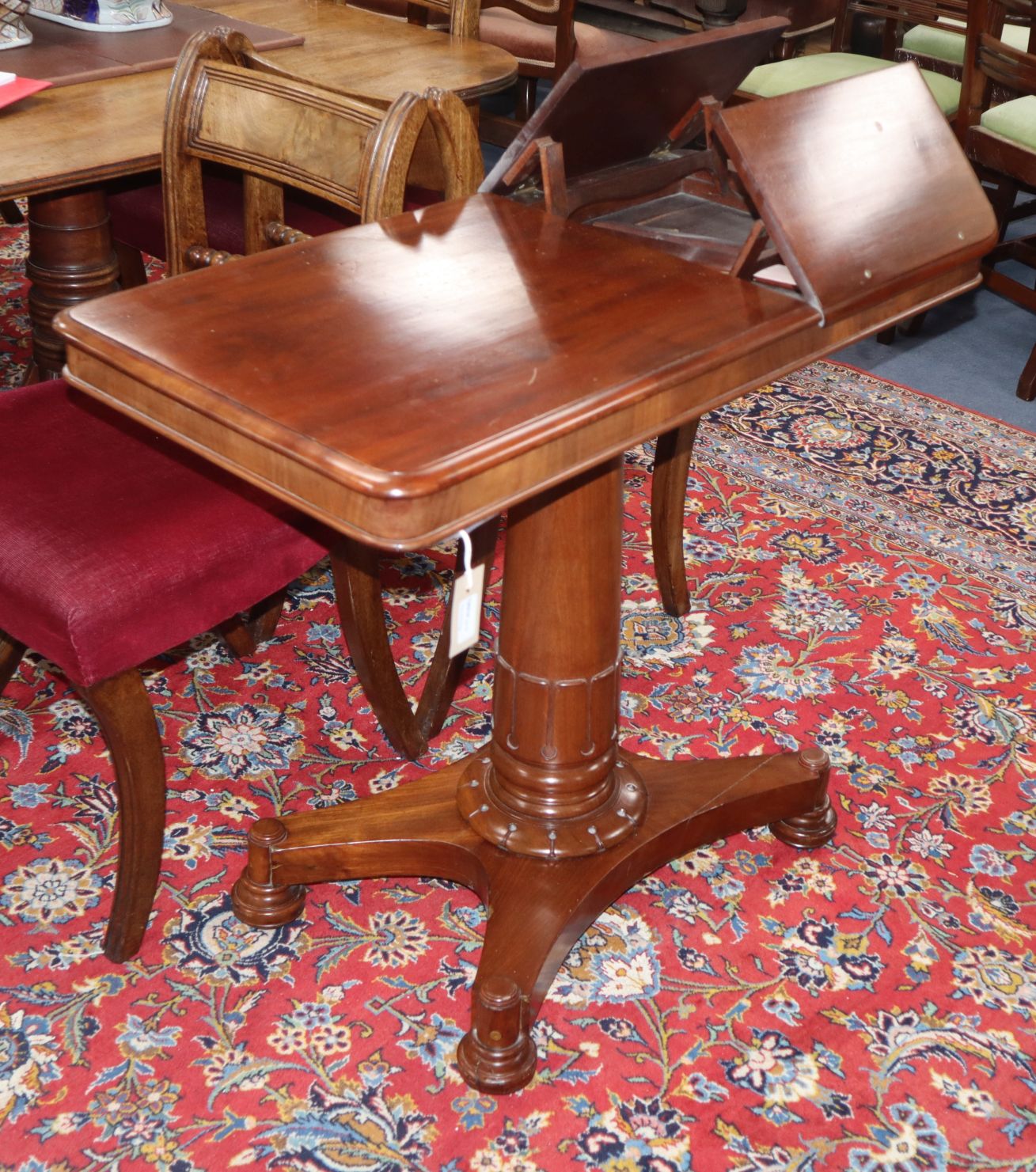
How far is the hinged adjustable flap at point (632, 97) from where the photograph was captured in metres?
1.33

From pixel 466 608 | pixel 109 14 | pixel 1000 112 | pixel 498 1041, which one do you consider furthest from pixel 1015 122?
pixel 498 1041

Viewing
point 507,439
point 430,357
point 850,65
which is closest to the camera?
point 507,439

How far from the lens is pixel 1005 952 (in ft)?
5.57

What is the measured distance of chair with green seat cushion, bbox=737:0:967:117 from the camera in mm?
3488

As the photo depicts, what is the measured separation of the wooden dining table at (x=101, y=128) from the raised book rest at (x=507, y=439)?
26.1 inches

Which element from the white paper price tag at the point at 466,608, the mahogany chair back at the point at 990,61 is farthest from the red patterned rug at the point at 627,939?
the mahogany chair back at the point at 990,61

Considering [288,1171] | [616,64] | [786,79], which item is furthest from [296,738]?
[786,79]

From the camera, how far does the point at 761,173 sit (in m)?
1.23

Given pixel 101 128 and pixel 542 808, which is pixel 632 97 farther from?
pixel 101 128

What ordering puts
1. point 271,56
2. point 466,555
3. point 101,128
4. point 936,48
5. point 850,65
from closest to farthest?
1. point 466,555
2. point 101,128
3. point 271,56
4. point 850,65
5. point 936,48

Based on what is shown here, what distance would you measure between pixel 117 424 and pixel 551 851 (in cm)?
74

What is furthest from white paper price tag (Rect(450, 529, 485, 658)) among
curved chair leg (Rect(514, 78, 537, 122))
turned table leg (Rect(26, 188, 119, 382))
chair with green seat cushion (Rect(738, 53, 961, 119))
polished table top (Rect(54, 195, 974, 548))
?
curved chair leg (Rect(514, 78, 537, 122))

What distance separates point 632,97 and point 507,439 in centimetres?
58

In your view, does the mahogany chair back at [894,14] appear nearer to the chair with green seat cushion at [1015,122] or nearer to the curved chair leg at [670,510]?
the chair with green seat cushion at [1015,122]
